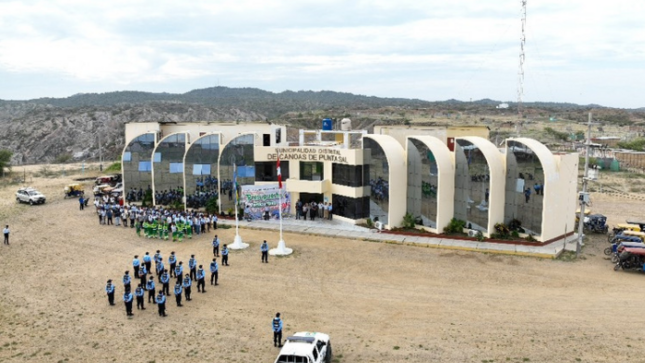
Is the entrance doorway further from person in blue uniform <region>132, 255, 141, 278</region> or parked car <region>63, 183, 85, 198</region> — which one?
parked car <region>63, 183, 85, 198</region>

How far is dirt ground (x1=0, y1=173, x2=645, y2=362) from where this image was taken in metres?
16.3

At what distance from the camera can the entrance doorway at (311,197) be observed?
35.4 metres

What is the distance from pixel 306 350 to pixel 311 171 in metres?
21.9

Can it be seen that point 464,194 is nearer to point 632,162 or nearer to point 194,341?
point 194,341

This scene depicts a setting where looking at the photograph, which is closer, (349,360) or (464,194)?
(349,360)

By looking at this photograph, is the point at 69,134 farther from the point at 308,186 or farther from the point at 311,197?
the point at 308,186

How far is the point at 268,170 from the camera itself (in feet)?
120

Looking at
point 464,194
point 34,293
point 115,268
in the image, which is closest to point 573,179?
point 464,194

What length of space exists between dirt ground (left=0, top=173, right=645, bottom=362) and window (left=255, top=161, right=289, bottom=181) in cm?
793

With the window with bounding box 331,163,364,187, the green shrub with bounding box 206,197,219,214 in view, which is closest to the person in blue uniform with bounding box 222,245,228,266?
the window with bounding box 331,163,364,187

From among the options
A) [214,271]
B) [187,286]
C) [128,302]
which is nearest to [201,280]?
[187,286]

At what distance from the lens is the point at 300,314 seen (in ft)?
63.4

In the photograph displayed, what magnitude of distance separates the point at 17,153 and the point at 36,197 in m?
64.6

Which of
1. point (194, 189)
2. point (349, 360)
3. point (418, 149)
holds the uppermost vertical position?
point (418, 149)
